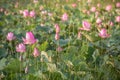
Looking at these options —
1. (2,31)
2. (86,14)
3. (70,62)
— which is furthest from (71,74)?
(86,14)

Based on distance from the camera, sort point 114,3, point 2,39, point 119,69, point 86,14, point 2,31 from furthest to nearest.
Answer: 1. point 114,3
2. point 86,14
3. point 2,31
4. point 2,39
5. point 119,69

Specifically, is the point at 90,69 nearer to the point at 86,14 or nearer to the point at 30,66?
the point at 30,66

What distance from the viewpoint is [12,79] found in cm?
252

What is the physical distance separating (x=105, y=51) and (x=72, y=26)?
122 centimetres

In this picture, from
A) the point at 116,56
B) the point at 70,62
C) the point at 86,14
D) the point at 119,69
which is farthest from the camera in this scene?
the point at 86,14

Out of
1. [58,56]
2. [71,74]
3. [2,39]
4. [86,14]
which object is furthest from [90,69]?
[86,14]

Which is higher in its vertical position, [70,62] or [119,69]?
Result: [70,62]

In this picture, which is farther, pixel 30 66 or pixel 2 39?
pixel 2 39

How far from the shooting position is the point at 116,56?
3.13 metres

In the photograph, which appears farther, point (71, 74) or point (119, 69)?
point (119, 69)

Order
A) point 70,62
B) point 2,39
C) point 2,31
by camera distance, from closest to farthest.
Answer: point 70,62, point 2,39, point 2,31

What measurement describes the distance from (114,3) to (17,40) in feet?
11.0

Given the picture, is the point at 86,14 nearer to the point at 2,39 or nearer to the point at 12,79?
the point at 2,39

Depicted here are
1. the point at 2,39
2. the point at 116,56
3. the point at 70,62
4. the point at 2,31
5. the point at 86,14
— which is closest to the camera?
the point at 70,62
